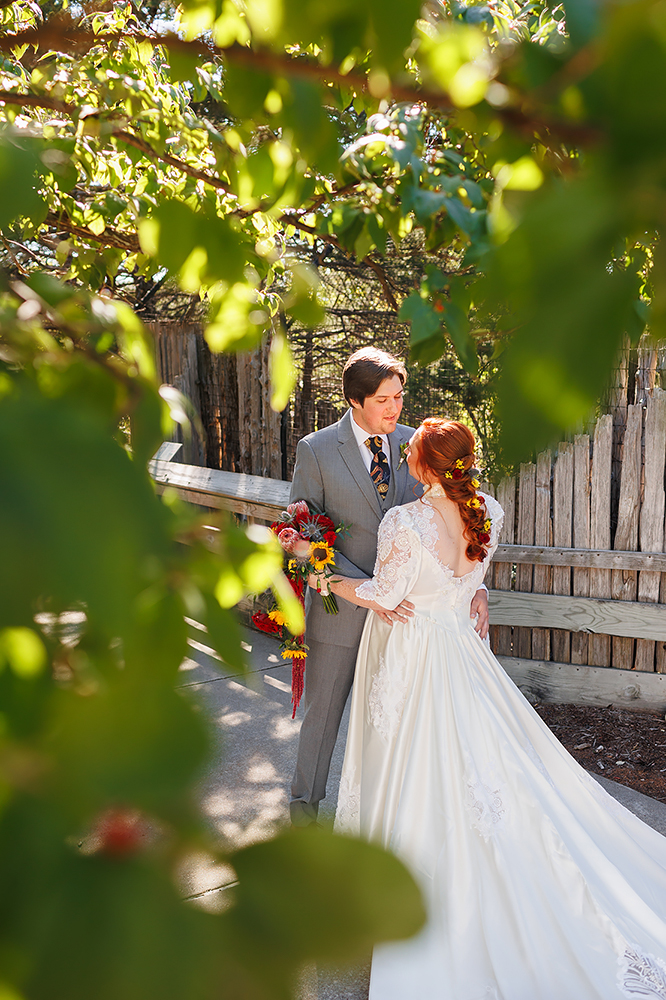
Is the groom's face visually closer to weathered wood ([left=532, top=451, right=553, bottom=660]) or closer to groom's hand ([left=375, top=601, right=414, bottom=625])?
groom's hand ([left=375, top=601, right=414, bottom=625])

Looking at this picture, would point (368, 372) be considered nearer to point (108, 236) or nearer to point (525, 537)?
point (108, 236)

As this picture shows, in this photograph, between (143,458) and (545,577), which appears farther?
(545,577)

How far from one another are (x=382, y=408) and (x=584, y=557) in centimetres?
187

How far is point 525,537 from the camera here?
14.6 ft

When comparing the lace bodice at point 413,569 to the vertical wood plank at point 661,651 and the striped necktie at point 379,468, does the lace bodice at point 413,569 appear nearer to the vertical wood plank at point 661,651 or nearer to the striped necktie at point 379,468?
the striped necktie at point 379,468

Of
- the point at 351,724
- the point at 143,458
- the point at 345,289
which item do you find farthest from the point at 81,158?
the point at 345,289

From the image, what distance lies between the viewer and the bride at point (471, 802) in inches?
88.0

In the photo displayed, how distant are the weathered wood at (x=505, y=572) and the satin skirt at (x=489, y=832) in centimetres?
167

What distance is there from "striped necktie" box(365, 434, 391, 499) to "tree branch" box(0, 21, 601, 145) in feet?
8.05

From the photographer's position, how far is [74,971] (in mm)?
265

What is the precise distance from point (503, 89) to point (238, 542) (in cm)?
47

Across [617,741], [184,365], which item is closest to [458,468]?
[617,741]

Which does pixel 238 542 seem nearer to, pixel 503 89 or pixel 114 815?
pixel 114 815

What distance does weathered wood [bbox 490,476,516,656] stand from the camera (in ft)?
14.6
